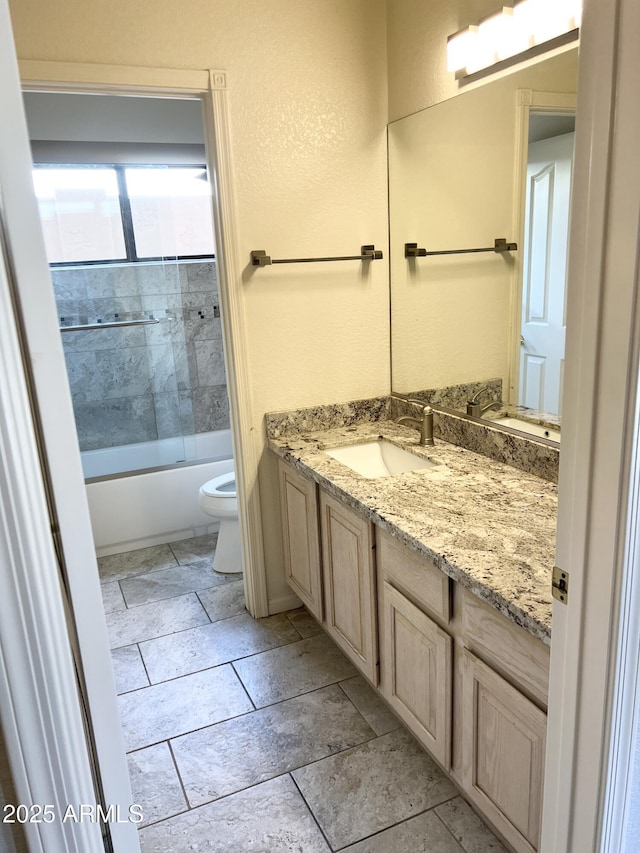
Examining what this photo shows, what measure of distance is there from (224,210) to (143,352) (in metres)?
1.92

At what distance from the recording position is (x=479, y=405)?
242 cm

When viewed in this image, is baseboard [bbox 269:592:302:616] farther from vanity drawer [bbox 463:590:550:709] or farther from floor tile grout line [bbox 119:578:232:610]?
vanity drawer [bbox 463:590:550:709]

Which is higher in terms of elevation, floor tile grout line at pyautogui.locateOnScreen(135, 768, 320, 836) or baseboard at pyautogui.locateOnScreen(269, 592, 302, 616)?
baseboard at pyautogui.locateOnScreen(269, 592, 302, 616)

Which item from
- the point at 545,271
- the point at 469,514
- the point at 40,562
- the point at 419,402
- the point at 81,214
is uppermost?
the point at 81,214

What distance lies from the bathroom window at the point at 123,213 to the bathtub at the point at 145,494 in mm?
1273

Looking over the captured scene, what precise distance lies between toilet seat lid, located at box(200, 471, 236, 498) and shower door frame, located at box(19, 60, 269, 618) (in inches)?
22.4

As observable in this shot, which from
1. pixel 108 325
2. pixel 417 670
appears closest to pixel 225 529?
pixel 108 325

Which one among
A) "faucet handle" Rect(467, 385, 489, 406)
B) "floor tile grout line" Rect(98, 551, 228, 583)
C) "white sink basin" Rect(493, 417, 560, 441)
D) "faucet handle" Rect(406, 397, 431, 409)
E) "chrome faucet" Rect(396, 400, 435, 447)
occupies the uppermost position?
"faucet handle" Rect(467, 385, 489, 406)

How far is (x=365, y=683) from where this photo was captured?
7.88ft

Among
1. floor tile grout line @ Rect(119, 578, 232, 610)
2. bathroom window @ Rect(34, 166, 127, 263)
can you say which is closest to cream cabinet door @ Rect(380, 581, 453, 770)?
floor tile grout line @ Rect(119, 578, 232, 610)

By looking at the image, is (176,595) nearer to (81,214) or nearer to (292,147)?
(292,147)

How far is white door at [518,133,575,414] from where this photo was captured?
193 cm

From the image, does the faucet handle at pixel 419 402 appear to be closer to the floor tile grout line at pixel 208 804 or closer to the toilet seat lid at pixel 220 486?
the toilet seat lid at pixel 220 486

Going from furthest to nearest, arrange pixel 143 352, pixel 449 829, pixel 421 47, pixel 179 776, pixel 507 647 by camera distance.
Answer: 1. pixel 143 352
2. pixel 421 47
3. pixel 179 776
4. pixel 449 829
5. pixel 507 647
